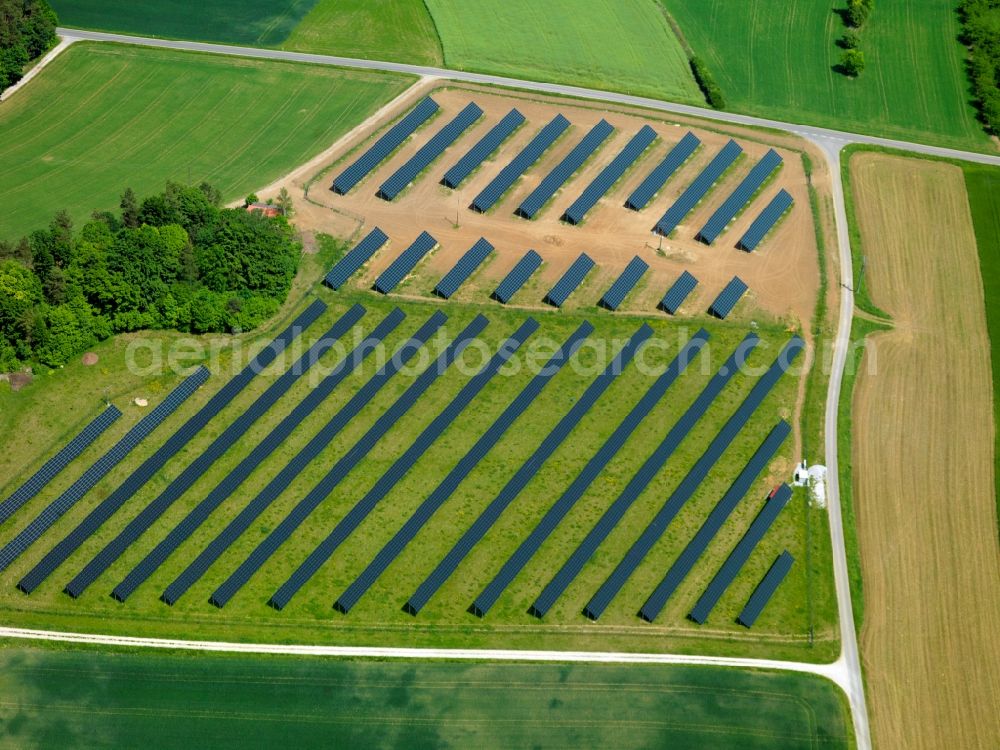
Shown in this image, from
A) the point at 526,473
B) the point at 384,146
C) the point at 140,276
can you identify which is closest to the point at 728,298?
the point at 526,473

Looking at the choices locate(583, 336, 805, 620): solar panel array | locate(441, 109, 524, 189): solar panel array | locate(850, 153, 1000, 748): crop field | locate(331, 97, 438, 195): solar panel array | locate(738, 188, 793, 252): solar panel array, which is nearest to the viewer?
locate(850, 153, 1000, 748): crop field

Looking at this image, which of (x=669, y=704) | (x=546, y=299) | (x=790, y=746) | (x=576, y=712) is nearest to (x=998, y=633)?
(x=790, y=746)

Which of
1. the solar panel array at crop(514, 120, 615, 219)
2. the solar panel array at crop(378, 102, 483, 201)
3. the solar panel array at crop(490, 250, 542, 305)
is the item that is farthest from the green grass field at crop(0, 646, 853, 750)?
the solar panel array at crop(378, 102, 483, 201)

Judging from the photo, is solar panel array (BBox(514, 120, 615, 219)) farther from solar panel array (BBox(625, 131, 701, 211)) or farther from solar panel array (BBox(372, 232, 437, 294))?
solar panel array (BBox(372, 232, 437, 294))

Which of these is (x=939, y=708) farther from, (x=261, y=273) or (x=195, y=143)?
(x=195, y=143)

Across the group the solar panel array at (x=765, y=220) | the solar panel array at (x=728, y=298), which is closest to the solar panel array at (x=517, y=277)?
the solar panel array at (x=728, y=298)

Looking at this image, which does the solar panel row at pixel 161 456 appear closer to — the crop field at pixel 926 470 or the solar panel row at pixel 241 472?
the solar panel row at pixel 241 472
